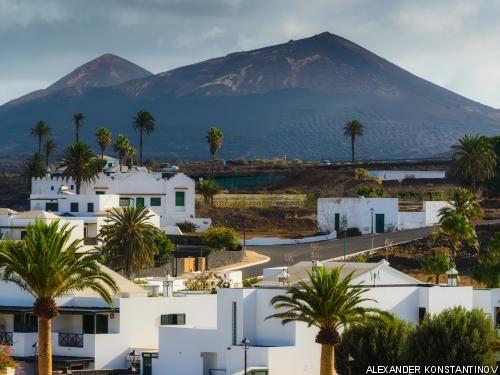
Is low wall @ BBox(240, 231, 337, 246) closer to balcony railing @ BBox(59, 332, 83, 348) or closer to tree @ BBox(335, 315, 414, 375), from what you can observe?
balcony railing @ BBox(59, 332, 83, 348)

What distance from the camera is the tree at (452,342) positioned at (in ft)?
140

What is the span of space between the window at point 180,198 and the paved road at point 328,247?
13266 mm

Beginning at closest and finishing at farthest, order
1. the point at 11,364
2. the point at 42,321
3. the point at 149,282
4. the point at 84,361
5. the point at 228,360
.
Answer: the point at 11,364 < the point at 42,321 < the point at 228,360 < the point at 84,361 < the point at 149,282

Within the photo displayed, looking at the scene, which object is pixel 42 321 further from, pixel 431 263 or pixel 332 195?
pixel 332 195

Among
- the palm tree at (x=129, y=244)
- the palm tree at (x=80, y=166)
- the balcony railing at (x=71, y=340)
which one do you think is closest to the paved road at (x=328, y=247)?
the palm tree at (x=129, y=244)

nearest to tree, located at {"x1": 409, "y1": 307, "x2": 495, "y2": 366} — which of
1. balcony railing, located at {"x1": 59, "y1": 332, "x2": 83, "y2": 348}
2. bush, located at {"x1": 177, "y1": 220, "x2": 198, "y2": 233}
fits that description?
balcony railing, located at {"x1": 59, "y1": 332, "x2": 83, "y2": 348}

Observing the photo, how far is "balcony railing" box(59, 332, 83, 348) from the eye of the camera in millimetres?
53625

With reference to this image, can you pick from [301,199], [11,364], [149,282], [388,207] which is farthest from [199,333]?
[301,199]

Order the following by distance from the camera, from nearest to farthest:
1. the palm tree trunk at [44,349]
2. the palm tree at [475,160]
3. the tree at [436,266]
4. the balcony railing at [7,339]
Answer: the palm tree trunk at [44,349] < the balcony railing at [7,339] < the tree at [436,266] < the palm tree at [475,160]

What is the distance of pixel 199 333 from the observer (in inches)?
1934

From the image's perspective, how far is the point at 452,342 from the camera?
4312cm

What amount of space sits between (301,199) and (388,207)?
2343 cm

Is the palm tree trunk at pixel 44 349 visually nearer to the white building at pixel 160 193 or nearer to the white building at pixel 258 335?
the white building at pixel 258 335

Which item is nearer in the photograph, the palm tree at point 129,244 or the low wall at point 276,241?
the palm tree at point 129,244
